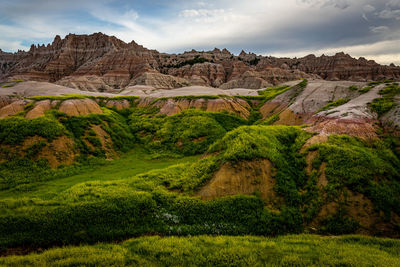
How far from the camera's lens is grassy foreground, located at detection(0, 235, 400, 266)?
6770 mm

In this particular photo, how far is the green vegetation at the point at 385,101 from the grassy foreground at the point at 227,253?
40.2 ft

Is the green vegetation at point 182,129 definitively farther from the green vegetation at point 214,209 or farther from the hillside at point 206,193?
the green vegetation at point 214,209

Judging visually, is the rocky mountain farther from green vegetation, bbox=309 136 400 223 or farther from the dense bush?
green vegetation, bbox=309 136 400 223

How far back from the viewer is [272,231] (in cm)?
898

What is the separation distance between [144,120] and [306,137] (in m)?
23.3

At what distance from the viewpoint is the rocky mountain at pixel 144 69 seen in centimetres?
9231

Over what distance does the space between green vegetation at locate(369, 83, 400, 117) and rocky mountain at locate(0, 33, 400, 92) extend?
73042 mm

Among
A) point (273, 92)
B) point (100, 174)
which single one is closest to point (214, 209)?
point (100, 174)

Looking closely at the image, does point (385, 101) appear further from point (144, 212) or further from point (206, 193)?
point (144, 212)

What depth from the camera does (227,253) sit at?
23.8 feet

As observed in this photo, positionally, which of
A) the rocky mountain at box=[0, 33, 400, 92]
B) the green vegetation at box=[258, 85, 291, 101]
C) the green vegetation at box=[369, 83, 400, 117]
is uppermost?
the rocky mountain at box=[0, 33, 400, 92]

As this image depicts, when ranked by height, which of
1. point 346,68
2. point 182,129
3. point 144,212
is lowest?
point 144,212

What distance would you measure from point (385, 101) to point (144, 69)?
95340 mm

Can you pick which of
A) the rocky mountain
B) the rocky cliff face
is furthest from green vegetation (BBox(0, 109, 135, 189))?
the rocky cliff face
